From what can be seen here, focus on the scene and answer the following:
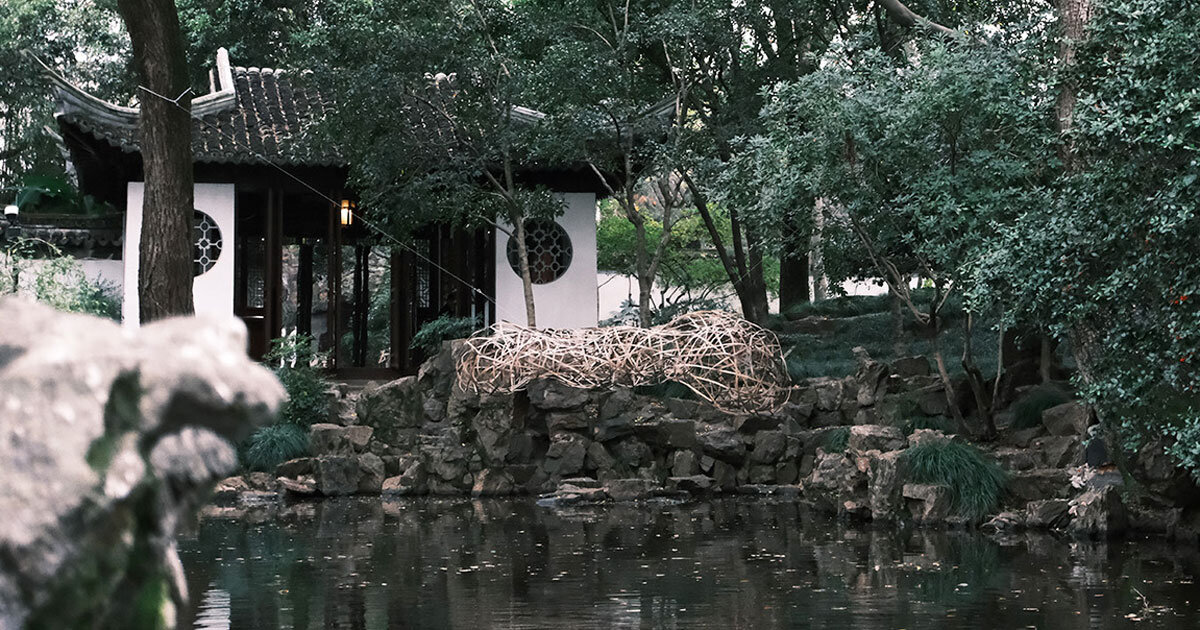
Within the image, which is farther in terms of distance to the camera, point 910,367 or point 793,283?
point 793,283

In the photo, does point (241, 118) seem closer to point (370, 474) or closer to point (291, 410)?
point (291, 410)

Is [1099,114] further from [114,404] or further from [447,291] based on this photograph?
[447,291]

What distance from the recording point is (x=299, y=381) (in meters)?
16.3

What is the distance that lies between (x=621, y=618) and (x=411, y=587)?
184 cm

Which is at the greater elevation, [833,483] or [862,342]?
[862,342]

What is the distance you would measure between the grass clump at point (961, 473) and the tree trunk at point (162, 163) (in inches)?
258

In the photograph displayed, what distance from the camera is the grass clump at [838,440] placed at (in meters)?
15.0

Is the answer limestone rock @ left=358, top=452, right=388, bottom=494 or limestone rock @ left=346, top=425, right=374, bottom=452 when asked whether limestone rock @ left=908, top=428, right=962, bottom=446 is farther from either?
limestone rock @ left=346, top=425, right=374, bottom=452

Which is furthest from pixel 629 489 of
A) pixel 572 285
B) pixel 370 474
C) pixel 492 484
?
→ pixel 572 285

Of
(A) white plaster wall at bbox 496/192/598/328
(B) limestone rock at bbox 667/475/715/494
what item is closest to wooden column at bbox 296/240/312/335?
(A) white plaster wall at bbox 496/192/598/328

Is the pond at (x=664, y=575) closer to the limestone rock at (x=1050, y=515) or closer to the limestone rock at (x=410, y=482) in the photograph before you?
the limestone rock at (x=1050, y=515)

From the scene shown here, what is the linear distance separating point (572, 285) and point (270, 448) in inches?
192

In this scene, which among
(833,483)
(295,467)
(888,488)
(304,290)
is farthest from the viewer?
(304,290)

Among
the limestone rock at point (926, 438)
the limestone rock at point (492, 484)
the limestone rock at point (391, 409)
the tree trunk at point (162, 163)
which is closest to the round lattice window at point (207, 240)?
the limestone rock at point (391, 409)
